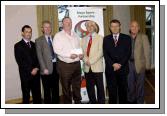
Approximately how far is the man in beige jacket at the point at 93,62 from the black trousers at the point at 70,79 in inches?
5.7

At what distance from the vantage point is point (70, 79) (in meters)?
3.97

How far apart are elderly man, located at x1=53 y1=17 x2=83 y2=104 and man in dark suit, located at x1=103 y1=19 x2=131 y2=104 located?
1.35ft

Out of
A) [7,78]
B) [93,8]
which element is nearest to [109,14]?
[93,8]

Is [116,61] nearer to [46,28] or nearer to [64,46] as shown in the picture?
[64,46]

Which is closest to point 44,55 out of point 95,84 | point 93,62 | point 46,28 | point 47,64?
point 47,64

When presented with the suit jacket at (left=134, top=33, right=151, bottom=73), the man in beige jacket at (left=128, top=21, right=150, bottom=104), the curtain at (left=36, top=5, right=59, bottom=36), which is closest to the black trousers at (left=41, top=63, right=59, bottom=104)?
the man in beige jacket at (left=128, top=21, right=150, bottom=104)

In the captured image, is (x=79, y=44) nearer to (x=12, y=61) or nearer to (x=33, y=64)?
(x=33, y=64)

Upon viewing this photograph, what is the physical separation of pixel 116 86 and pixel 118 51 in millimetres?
514

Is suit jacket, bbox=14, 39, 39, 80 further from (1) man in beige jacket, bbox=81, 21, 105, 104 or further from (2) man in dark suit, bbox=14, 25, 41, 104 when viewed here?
(1) man in beige jacket, bbox=81, 21, 105, 104

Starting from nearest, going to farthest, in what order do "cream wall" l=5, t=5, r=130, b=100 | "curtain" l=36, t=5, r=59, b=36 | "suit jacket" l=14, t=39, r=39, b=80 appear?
"suit jacket" l=14, t=39, r=39, b=80, "cream wall" l=5, t=5, r=130, b=100, "curtain" l=36, t=5, r=59, b=36

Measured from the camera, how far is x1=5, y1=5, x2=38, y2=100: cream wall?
4477mm

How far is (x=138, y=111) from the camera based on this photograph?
3.65 metres

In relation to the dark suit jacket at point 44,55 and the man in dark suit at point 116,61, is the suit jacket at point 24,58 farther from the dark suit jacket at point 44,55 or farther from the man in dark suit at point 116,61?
the man in dark suit at point 116,61

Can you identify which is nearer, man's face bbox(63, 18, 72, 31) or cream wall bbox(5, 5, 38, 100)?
man's face bbox(63, 18, 72, 31)
